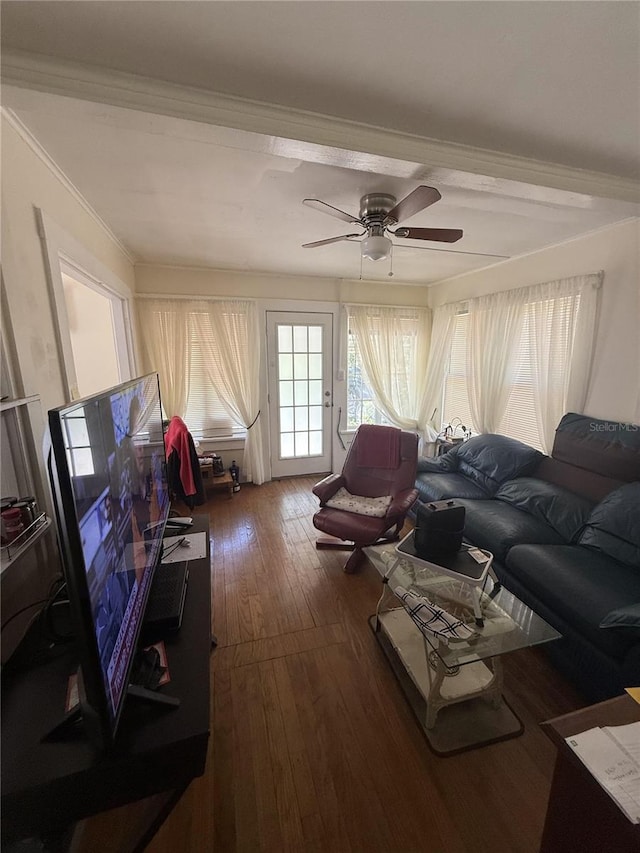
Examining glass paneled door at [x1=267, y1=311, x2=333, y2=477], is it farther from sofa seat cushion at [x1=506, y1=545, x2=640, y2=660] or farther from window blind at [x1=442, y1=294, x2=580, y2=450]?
sofa seat cushion at [x1=506, y1=545, x2=640, y2=660]

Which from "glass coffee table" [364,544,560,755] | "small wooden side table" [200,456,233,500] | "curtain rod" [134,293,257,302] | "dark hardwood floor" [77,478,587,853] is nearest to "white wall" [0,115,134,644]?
"dark hardwood floor" [77,478,587,853]

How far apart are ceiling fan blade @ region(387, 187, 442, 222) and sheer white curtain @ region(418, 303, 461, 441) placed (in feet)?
7.10

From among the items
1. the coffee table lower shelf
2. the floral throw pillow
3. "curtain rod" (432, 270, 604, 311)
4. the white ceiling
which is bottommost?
the coffee table lower shelf

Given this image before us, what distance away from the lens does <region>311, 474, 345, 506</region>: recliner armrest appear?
254 cm

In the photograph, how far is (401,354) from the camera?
405 cm

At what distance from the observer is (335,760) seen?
125cm

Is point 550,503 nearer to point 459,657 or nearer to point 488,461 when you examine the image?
point 488,461

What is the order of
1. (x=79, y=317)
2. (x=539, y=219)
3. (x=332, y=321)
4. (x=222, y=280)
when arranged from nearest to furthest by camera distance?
1. (x=539, y=219)
2. (x=79, y=317)
3. (x=222, y=280)
4. (x=332, y=321)

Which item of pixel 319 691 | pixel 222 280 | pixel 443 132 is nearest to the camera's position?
pixel 443 132

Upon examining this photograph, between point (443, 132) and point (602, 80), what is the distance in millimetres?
498

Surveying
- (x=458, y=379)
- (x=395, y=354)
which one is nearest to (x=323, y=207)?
(x=395, y=354)

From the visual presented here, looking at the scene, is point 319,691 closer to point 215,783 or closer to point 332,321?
point 215,783

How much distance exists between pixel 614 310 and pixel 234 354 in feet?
10.6

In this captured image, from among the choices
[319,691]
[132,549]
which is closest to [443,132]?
[132,549]
